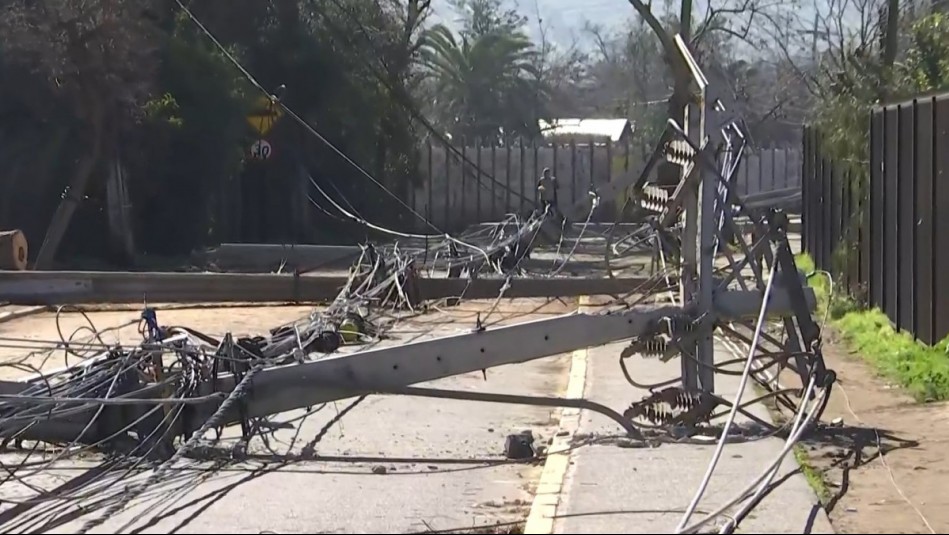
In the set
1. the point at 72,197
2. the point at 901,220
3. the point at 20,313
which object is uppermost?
the point at 72,197

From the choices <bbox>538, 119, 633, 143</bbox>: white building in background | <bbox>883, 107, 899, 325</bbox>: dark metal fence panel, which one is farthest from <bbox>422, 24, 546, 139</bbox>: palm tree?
Result: <bbox>883, 107, 899, 325</bbox>: dark metal fence panel

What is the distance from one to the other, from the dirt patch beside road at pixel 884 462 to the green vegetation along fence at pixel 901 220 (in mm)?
1670

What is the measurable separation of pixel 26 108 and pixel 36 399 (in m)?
21.1

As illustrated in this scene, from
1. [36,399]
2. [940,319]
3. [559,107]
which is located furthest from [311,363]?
[559,107]

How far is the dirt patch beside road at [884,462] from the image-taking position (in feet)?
25.5

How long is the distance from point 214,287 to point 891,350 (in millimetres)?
9445

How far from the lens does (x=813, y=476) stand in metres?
8.65

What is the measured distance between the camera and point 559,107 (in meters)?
84.6

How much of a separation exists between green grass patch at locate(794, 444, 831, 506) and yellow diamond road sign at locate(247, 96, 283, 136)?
26889 mm

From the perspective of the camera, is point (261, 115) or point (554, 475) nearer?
point (554, 475)

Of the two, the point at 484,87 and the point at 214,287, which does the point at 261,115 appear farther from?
the point at 484,87

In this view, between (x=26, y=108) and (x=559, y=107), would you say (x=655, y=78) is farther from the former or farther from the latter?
(x=26, y=108)

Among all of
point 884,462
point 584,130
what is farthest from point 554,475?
point 584,130

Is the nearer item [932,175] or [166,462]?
[166,462]
